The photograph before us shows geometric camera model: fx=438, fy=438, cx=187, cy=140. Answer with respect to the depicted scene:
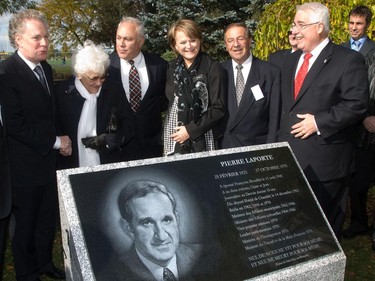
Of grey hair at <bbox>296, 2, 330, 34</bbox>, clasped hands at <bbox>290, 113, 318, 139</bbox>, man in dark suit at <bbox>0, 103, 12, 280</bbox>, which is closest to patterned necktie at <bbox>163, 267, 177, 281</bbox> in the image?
man in dark suit at <bbox>0, 103, 12, 280</bbox>

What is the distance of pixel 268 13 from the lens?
275 inches

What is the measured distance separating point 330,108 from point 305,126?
0.80ft

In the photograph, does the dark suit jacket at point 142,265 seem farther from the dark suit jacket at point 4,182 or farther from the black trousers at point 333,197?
the black trousers at point 333,197

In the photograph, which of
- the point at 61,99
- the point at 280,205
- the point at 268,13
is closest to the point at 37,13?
the point at 61,99

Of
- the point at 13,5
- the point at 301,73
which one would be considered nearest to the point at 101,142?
the point at 301,73

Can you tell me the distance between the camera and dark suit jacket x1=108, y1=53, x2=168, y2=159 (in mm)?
4070

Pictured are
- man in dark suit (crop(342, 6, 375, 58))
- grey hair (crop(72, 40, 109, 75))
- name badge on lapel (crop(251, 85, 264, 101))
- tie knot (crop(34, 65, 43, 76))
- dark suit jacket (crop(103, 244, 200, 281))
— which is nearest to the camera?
dark suit jacket (crop(103, 244, 200, 281))

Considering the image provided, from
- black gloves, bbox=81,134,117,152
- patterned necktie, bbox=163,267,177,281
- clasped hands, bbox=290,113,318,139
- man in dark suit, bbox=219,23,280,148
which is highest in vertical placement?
man in dark suit, bbox=219,23,280,148

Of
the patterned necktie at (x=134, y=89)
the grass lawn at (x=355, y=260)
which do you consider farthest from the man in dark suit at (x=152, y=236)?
the grass lawn at (x=355, y=260)

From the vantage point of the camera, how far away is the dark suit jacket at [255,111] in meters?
3.81

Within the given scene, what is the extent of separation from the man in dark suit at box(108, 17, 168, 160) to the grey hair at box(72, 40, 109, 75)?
23.7 inches

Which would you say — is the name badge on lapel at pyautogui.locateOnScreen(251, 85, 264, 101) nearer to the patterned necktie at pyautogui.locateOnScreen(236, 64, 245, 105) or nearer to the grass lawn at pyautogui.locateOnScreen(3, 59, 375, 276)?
the patterned necktie at pyautogui.locateOnScreen(236, 64, 245, 105)

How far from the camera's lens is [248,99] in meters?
3.82

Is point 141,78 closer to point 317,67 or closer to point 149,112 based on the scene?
point 149,112
